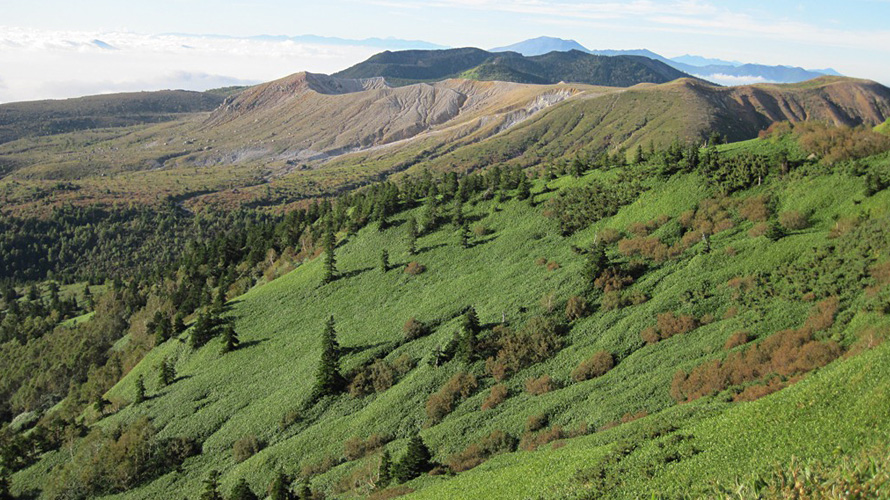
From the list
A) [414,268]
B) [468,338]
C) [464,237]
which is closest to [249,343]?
[414,268]

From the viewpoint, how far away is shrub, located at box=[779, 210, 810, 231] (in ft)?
206

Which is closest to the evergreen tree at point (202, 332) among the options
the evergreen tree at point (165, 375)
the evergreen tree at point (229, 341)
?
the evergreen tree at point (165, 375)

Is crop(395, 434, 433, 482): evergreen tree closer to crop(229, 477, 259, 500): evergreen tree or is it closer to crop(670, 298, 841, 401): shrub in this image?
crop(229, 477, 259, 500): evergreen tree

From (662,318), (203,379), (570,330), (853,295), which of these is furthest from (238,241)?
(853,295)

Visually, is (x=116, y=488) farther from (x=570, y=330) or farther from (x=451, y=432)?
(x=570, y=330)

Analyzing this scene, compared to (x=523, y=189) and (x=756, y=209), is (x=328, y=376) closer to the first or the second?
(x=523, y=189)

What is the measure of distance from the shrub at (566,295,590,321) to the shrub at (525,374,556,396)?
36.6 feet

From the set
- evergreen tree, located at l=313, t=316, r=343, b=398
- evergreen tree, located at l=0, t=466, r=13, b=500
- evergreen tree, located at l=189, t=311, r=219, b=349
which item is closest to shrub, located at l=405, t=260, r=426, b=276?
evergreen tree, located at l=313, t=316, r=343, b=398

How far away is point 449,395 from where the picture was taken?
55.8 m

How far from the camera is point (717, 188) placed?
77188 millimetres

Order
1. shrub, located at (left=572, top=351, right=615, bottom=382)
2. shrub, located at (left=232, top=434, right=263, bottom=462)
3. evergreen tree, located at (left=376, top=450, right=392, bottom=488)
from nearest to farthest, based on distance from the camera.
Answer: evergreen tree, located at (left=376, top=450, right=392, bottom=488) < shrub, located at (left=572, top=351, right=615, bottom=382) < shrub, located at (left=232, top=434, right=263, bottom=462)

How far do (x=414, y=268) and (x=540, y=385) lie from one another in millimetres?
40211

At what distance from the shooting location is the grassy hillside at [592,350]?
2995cm

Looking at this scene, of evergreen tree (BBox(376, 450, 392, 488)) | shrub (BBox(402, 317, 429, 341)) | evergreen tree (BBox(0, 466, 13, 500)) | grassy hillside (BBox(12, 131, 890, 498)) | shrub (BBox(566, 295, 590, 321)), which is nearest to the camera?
grassy hillside (BBox(12, 131, 890, 498))
